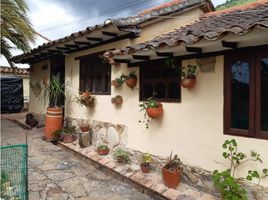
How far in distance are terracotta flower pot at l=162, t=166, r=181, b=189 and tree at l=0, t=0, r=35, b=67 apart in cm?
578

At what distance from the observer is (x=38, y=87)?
11.4 meters

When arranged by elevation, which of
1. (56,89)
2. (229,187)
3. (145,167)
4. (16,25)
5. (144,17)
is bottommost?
Answer: (145,167)

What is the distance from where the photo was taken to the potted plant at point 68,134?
307 inches

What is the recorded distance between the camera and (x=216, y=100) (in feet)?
14.3

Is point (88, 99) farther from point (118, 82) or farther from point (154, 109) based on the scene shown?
point (154, 109)

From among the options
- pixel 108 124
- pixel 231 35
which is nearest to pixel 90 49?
pixel 108 124

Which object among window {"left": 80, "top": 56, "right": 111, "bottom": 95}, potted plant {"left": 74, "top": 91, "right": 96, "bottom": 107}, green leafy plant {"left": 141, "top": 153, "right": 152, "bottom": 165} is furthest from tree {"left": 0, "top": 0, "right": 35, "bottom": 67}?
green leafy plant {"left": 141, "top": 153, "right": 152, "bottom": 165}

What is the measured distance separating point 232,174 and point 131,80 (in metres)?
2.97

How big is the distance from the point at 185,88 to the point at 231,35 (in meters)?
1.58

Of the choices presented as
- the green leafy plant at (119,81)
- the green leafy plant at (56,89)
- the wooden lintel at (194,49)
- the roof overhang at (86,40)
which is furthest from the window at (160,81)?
the green leafy plant at (56,89)

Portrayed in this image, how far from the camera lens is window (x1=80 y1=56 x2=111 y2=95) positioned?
7.10 m

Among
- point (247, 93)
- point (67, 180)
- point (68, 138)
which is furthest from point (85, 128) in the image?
point (247, 93)

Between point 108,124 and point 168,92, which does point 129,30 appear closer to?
point 168,92

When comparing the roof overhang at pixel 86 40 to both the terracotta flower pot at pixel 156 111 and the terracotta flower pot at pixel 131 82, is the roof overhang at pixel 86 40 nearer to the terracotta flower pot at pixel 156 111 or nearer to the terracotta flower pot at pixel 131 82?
the terracotta flower pot at pixel 131 82
